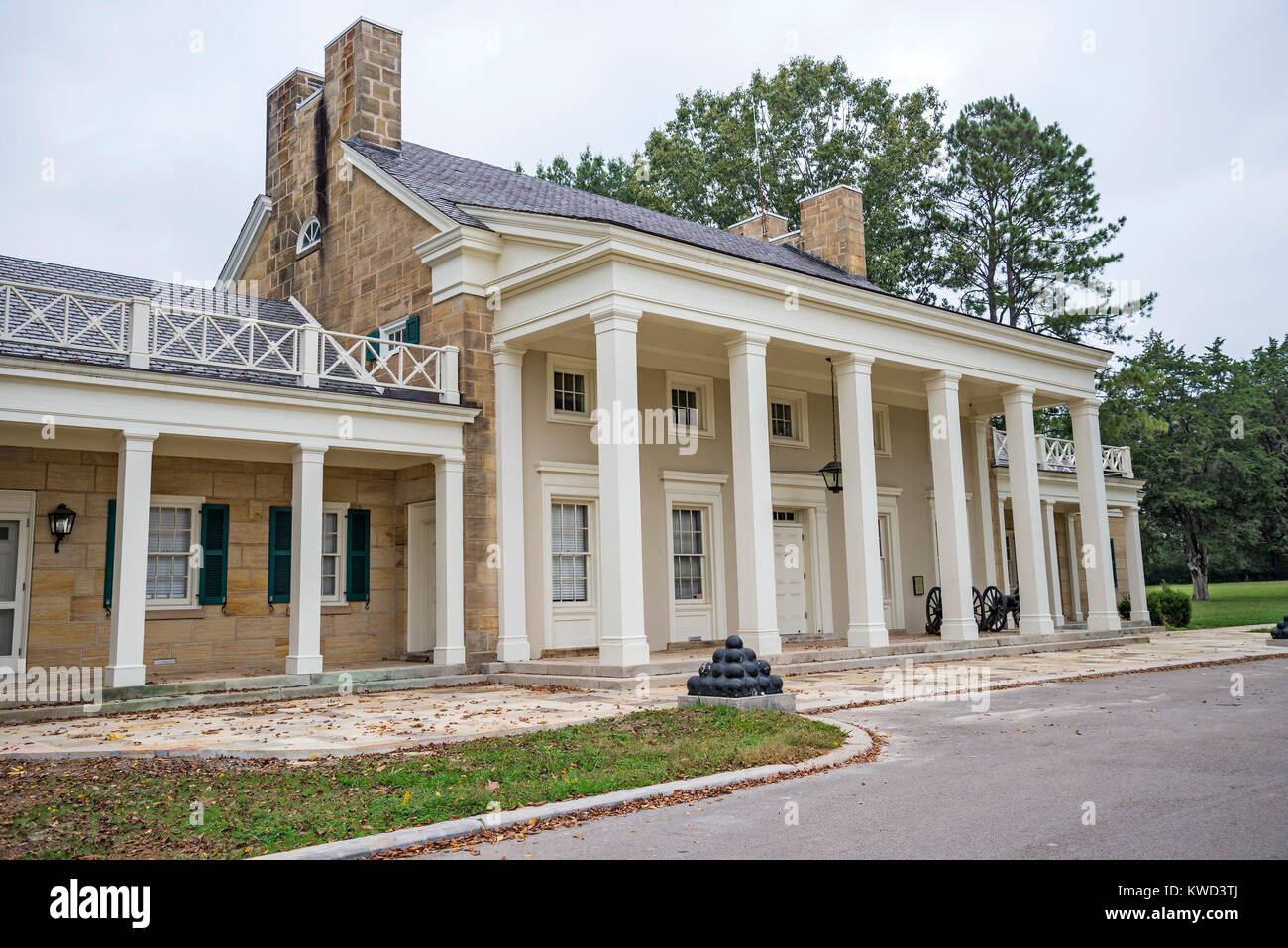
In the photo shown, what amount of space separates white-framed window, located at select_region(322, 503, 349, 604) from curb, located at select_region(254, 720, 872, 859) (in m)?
10.4

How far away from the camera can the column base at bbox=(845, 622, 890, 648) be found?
1608cm

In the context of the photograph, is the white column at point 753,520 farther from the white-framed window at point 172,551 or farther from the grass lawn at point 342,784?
the white-framed window at point 172,551

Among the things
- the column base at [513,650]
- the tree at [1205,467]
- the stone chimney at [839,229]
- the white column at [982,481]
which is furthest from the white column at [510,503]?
the tree at [1205,467]

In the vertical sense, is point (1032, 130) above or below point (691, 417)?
above

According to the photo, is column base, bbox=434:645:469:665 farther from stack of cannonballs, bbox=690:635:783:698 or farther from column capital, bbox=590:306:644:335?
stack of cannonballs, bbox=690:635:783:698

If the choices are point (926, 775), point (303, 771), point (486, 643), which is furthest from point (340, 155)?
point (926, 775)

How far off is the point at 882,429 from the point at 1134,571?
10351 millimetres

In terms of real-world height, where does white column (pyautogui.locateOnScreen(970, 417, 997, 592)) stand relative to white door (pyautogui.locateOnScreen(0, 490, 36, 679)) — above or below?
above

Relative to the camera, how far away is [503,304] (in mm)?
15711

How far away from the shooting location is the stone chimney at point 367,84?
61.4ft

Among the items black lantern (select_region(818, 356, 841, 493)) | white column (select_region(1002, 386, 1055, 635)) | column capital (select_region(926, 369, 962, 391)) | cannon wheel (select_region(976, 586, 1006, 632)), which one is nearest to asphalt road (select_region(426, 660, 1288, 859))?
black lantern (select_region(818, 356, 841, 493))

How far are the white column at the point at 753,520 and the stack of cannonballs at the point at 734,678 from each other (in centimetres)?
459
